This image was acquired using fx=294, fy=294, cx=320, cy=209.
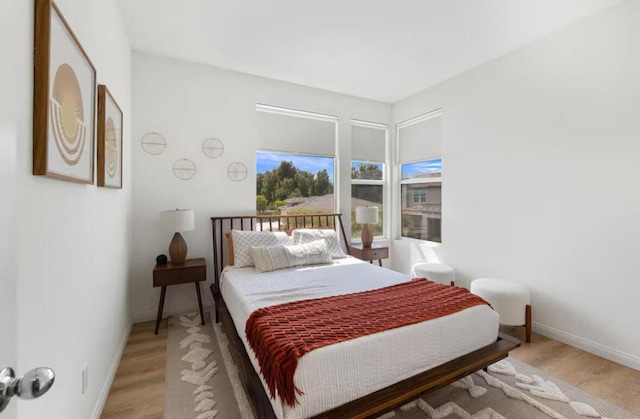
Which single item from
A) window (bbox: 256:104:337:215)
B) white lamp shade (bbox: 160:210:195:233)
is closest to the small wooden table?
white lamp shade (bbox: 160:210:195:233)

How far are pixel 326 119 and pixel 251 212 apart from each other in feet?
5.83

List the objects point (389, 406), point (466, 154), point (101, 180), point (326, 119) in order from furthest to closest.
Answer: point (326, 119) < point (466, 154) < point (101, 180) < point (389, 406)

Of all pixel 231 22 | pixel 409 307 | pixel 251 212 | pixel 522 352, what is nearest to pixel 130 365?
pixel 251 212

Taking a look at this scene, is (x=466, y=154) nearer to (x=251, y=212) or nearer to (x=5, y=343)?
(x=251, y=212)

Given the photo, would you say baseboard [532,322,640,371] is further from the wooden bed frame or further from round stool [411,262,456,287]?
the wooden bed frame

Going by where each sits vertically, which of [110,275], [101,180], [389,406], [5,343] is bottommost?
[389,406]

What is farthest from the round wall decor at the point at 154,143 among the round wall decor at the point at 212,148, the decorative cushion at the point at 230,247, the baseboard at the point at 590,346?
the baseboard at the point at 590,346

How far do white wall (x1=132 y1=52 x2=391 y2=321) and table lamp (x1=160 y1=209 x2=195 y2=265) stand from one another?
0.35 metres

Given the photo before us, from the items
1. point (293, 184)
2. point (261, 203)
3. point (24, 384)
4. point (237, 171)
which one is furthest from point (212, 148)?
point (24, 384)

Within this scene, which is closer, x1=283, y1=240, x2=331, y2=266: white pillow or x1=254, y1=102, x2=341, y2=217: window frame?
x1=283, y1=240, x2=331, y2=266: white pillow

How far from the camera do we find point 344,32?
2799 millimetres

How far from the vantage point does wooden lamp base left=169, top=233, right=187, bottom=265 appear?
3.05 metres

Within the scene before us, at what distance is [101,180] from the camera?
73.8 inches

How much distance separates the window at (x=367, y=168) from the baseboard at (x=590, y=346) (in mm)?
2468
